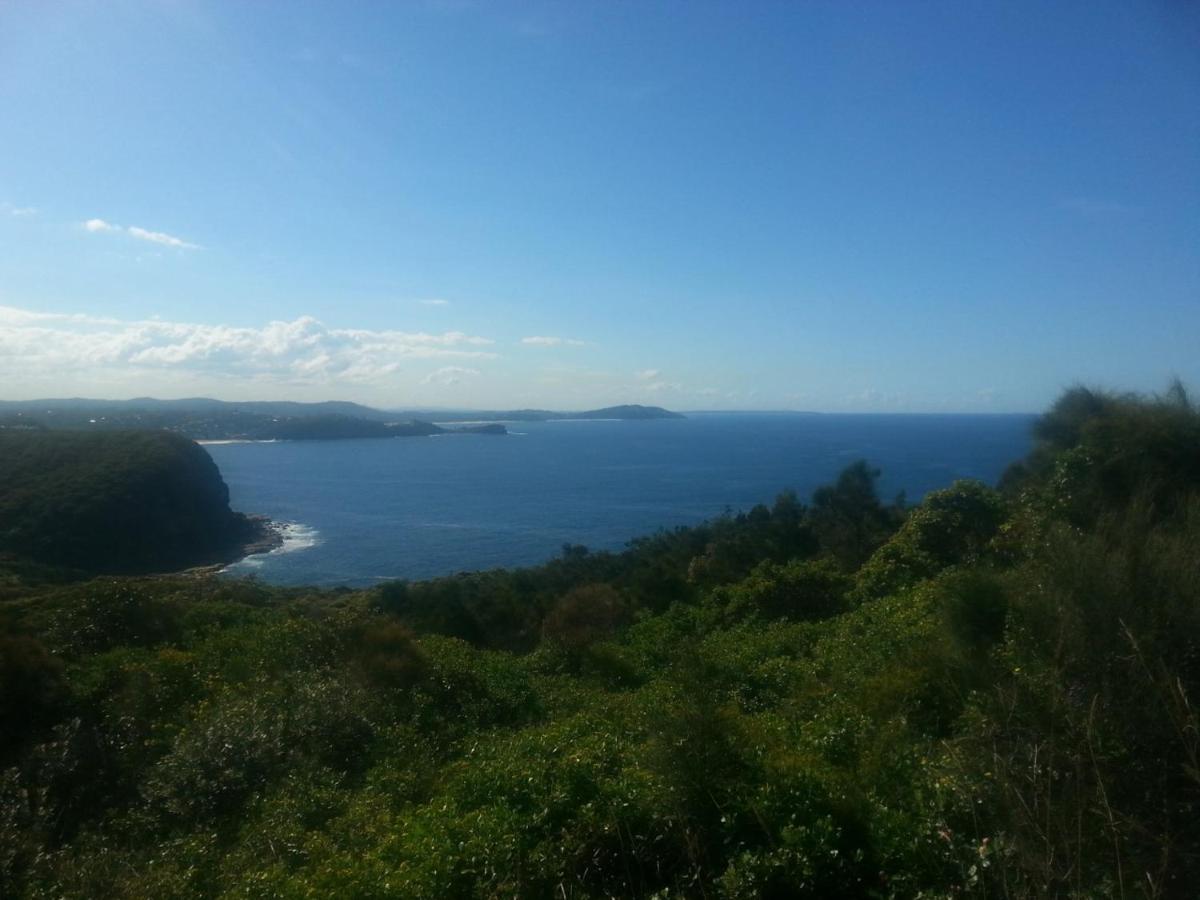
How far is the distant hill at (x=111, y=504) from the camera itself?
30062mm

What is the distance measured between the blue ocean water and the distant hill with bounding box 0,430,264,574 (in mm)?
4354

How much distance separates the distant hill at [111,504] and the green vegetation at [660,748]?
2070 centimetres

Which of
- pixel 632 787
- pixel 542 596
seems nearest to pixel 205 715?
pixel 632 787

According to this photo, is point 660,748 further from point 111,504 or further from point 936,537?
point 111,504

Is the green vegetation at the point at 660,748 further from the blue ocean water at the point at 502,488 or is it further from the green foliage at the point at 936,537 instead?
the blue ocean water at the point at 502,488

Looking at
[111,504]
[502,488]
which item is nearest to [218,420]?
[502,488]

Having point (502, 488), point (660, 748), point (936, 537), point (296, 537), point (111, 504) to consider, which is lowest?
point (296, 537)

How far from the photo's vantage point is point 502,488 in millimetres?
76062

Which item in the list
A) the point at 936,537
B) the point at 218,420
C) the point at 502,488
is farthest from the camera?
the point at 218,420

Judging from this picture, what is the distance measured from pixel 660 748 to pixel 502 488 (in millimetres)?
71708

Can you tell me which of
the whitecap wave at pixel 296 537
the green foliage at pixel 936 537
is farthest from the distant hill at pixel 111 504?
the green foliage at pixel 936 537

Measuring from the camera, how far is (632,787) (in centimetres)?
514

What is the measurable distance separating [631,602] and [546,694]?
12588 millimetres

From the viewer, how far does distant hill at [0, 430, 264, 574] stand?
3006 centimetres
